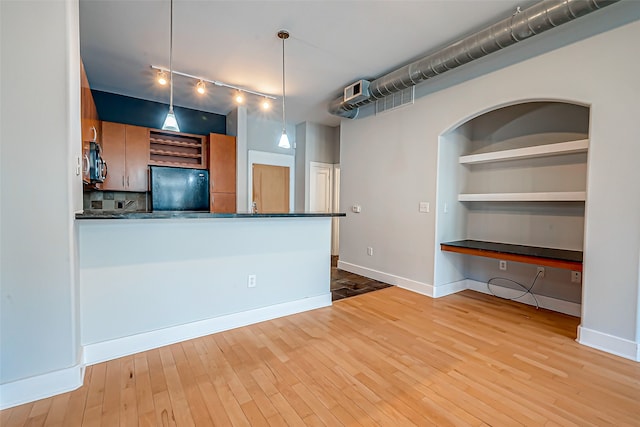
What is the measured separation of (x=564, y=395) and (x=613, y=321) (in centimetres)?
100

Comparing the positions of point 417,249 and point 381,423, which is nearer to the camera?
point 381,423

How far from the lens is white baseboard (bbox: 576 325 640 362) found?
2184mm

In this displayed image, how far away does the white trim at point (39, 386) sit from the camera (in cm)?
165

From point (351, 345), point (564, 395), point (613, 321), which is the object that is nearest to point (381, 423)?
point (351, 345)

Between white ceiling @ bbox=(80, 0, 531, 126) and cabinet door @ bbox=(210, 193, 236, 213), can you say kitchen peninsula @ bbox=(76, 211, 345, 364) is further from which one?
cabinet door @ bbox=(210, 193, 236, 213)

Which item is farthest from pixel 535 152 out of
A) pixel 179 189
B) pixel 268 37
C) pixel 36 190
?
pixel 179 189

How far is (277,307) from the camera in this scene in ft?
9.66

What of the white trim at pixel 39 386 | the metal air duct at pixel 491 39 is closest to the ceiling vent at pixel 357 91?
the metal air duct at pixel 491 39

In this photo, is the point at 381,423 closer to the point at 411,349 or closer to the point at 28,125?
the point at 411,349

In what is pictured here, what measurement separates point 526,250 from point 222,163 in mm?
4486

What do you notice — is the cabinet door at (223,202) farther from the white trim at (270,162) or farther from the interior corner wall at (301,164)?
the interior corner wall at (301,164)

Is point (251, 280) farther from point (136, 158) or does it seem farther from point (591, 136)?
point (591, 136)

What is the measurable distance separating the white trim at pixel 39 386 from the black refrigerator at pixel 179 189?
9.70 ft

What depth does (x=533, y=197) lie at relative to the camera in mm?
3000
